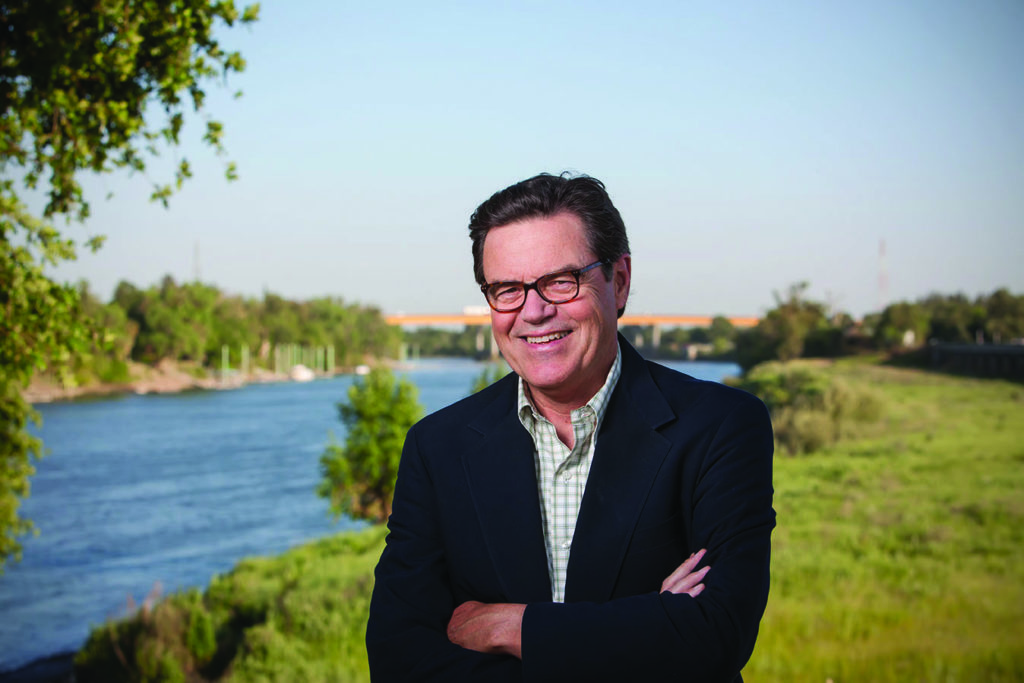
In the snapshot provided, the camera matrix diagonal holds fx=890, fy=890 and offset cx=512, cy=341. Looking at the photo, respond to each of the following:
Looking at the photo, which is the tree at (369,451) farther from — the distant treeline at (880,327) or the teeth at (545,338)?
the teeth at (545,338)

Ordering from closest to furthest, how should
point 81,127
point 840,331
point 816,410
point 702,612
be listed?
1. point 702,612
2. point 81,127
3. point 816,410
4. point 840,331

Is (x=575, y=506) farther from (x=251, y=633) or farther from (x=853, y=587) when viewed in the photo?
(x=251, y=633)

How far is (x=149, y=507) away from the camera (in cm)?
3247

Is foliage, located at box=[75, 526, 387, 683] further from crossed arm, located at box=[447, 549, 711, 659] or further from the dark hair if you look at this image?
the dark hair

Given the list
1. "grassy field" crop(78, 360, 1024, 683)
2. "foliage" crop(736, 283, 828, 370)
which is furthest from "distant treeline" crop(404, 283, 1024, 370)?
"grassy field" crop(78, 360, 1024, 683)

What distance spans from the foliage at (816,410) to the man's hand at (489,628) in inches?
746

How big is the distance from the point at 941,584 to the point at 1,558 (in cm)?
822

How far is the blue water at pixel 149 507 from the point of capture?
884 inches

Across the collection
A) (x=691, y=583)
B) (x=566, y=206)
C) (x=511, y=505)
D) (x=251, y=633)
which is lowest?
(x=251, y=633)

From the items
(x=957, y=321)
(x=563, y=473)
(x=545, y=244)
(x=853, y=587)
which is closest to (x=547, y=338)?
(x=545, y=244)

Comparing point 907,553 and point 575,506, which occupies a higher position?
point 575,506

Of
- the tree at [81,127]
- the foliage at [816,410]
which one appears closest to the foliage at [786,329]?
the foliage at [816,410]

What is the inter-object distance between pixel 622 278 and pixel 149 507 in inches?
1343

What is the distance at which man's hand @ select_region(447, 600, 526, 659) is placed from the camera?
1558mm
